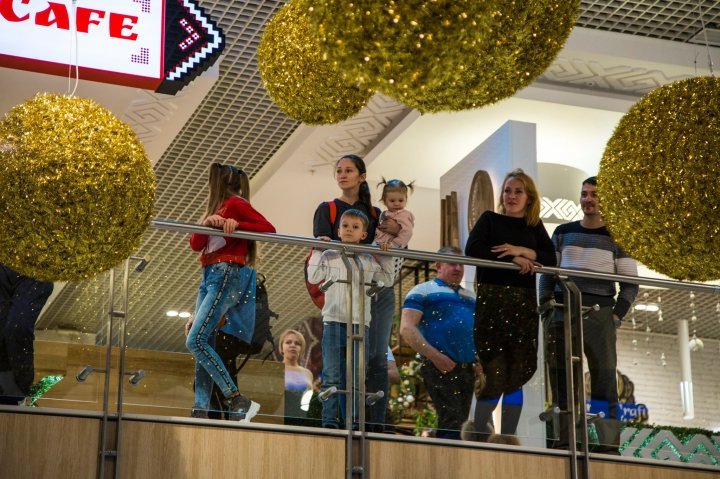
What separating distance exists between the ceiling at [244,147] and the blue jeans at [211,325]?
2.4 inches

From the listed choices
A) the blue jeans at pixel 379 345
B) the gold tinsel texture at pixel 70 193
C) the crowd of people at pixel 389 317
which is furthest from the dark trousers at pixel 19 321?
the gold tinsel texture at pixel 70 193

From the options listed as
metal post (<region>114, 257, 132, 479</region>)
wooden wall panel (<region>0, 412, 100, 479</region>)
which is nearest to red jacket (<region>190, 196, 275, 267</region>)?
metal post (<region>114, 257, 132, 479</region>)

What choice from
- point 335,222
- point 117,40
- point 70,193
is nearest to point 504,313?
point 335,222

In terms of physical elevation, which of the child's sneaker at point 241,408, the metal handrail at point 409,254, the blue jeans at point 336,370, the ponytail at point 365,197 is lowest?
the child's sneaker at point 241,408

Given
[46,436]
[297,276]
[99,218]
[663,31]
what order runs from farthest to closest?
1. [663,31]
2. [297,276]
3. [46,436]
4. [99,218]

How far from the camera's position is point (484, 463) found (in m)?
5.68

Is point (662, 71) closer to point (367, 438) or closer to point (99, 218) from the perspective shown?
point (367, 438)

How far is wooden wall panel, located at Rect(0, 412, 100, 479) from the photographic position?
5.03 m

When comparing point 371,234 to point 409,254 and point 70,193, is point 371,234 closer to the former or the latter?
point 409,254

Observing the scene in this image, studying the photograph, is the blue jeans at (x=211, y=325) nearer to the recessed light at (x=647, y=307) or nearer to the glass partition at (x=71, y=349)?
the glass partition at (x=71, y=349)

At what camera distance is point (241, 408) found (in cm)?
535

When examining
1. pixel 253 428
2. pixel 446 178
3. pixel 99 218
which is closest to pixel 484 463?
pixel 253 428

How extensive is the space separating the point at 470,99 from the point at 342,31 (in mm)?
443

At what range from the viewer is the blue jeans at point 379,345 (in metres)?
5.44
